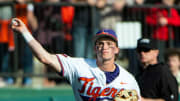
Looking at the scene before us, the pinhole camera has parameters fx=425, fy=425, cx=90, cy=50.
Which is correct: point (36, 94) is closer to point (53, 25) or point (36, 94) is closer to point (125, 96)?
point (53, 25)

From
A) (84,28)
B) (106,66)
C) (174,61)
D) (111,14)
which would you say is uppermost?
(111,14)

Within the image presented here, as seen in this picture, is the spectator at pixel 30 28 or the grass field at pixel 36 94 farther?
the spectator at pixel 30 28

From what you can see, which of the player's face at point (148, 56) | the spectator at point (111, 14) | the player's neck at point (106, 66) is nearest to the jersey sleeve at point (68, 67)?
the player's neck at point (106, 66)

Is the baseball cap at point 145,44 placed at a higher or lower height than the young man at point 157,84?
higher

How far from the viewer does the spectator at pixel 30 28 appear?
8773 millimetres

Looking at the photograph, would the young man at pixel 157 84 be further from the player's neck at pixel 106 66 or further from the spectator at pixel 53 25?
the spectator at pixel 53 25

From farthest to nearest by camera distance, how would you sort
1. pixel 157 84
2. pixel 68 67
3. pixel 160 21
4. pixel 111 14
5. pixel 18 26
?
pixel 160 21 < pixel 111 14 < pixel 157 84 < pixel 68 67 < pixel 18 26

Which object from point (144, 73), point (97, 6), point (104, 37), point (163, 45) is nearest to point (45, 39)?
point (97, 6)

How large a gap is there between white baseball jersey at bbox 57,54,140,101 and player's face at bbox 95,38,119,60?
0.17m

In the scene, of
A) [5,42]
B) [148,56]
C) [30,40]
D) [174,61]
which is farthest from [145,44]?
[5,42]

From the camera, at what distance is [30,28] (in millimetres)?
8758

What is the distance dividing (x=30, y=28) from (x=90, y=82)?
168 inches

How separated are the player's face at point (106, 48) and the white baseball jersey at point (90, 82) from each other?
0.17 meters

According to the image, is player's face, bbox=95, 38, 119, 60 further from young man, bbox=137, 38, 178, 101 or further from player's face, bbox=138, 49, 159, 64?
player's face, bbox=138, 49, 159, 64
